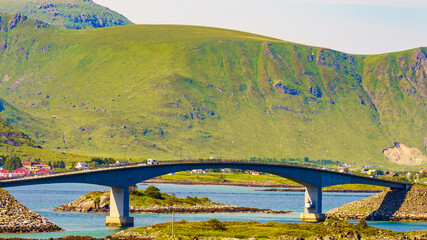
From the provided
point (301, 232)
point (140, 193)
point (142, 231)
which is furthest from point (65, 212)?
point (301, 232)

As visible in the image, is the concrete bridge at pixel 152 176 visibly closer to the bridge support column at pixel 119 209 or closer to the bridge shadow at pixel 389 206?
the bridge support column at pixel 119 209

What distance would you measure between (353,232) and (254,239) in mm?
15075

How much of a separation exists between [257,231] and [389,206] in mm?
69246

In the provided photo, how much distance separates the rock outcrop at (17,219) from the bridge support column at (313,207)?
60.3 metres

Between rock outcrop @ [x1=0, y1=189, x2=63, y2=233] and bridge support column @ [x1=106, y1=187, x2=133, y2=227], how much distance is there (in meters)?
18.1

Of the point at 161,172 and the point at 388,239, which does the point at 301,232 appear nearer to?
the point at 388,239

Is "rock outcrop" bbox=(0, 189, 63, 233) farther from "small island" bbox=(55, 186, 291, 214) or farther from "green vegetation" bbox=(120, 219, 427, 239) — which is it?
"small island" bbox=(55, 186, 291, 214)

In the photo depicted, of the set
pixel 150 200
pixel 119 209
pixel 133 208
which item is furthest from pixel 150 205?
pixel 119 209

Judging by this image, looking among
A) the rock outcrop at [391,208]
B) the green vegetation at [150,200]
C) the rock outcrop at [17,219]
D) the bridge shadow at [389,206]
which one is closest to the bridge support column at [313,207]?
the rock outcrop at [391,208]

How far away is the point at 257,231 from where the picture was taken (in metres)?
106

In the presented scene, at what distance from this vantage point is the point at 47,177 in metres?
113

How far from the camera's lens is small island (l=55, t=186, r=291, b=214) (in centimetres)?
15762

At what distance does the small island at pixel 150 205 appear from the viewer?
15762 cm

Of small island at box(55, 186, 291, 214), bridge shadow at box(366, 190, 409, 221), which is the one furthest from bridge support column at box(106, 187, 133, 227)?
bridge shadow at box(366, 190, 409, 221)
